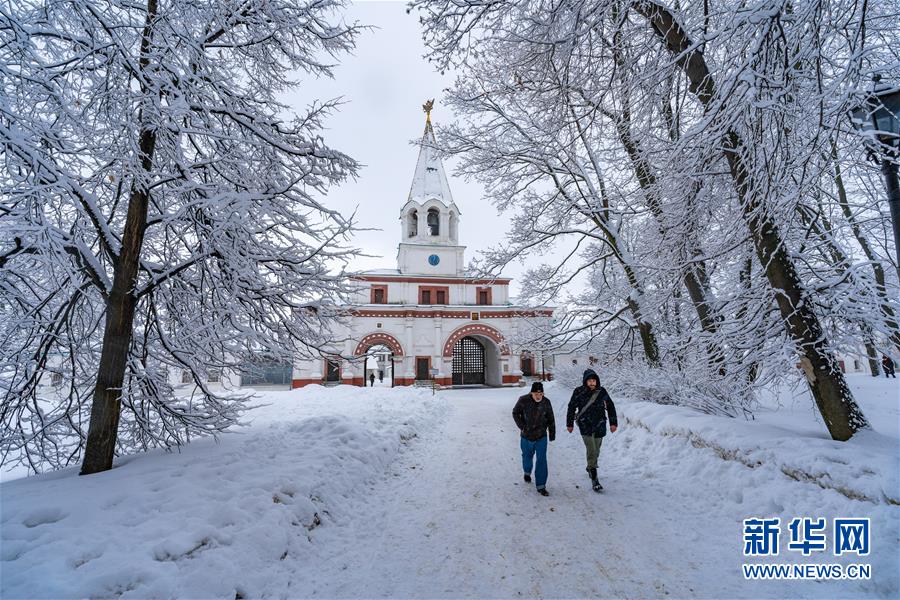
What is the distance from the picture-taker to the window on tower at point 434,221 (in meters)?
31.7

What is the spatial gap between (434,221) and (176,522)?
29688 mm

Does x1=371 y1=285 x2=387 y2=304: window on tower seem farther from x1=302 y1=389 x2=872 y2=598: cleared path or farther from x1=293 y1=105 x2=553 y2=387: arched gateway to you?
x1=302 y1=389 x2=872 y2=598: cleared path

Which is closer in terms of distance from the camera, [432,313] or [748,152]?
[748,152]

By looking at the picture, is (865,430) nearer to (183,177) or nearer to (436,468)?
(436,468)

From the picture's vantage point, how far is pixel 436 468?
23.2 ft

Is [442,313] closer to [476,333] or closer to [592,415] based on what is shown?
[476,333]

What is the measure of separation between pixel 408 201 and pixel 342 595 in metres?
30.3

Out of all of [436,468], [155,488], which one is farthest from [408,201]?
[155,488]

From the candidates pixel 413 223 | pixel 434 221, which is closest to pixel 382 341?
pixel 413 223

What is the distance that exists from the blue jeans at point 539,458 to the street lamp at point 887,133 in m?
4.45

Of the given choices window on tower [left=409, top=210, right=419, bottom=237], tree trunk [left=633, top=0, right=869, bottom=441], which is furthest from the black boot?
window on tower [left=409, top=210, right=419, bottom=237]

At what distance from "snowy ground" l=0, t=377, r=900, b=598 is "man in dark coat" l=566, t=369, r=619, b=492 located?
1.88 feet

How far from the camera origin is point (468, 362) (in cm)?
3294

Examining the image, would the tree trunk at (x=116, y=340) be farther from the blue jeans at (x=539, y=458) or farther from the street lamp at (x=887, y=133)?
the street lamp at (x=887, y=133)
